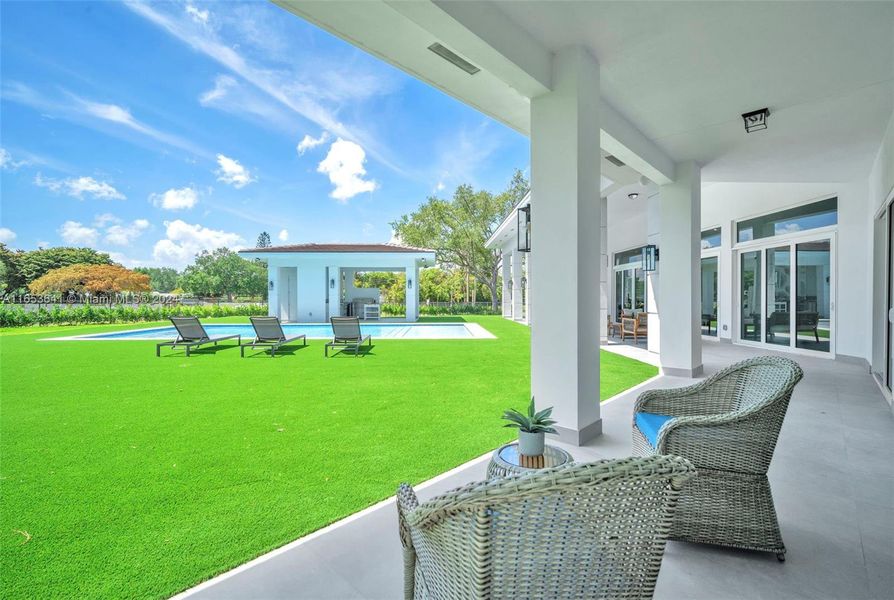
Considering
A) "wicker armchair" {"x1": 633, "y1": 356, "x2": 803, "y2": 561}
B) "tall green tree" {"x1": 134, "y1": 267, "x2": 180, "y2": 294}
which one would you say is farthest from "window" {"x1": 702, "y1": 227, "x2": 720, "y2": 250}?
"tall green tree" {"x1": 134, "y1": 267, "x2": 180, "y2": 294}

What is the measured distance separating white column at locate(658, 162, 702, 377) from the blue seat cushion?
4.66 meters

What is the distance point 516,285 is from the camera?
2005 centimetres

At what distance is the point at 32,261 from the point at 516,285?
1790 inches

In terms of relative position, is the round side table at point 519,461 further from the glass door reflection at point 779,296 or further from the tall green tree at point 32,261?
the tall green tree at point 32,261

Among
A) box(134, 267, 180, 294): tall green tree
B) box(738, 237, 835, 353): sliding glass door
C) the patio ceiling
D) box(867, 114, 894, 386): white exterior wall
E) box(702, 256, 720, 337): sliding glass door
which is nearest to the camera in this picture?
the patio ceiling

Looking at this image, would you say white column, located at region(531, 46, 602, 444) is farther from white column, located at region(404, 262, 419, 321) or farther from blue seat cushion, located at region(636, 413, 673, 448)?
white column, located at region(404, 262, 419, 321)

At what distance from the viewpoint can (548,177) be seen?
366cm

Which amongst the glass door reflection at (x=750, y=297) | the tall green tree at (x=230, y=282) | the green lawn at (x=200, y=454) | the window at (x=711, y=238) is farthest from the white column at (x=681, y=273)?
the tall green tree at (x=230, y=282)

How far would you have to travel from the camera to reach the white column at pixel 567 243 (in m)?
3.50

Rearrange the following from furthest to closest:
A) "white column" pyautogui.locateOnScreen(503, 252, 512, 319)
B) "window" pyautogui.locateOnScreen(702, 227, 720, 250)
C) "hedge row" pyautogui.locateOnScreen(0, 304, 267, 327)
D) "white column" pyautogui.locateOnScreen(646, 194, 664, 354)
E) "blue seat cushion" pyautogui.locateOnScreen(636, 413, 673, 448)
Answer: "white column" pyautogui.locateOnScreen(503, 252, 512, 319)
"hedge row" pyautogui.locateOnScreen(0, 304, 267, 327)
"window" pyautogui.locateOnScreen(702, 227, 720, 250)
"white column" pyautogui.locateOnScreen(646, 194, 664, 354)
"blue seat cushion" pyautogui.locateOnScreen(636, 413, 673, 448)

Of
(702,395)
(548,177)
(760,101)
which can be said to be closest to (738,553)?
(702,395)

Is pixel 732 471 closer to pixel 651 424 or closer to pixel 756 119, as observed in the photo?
pixel 651 424

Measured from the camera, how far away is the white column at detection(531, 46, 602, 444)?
3.50 meters

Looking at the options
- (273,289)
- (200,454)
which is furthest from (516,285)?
(200,454)
